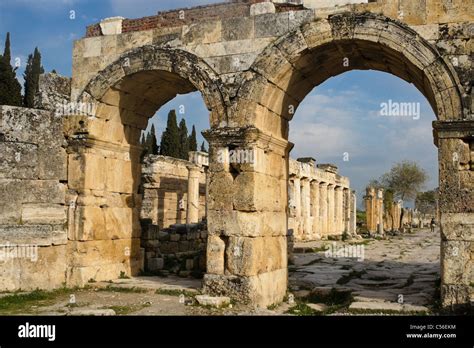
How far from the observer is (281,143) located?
31.5 feet

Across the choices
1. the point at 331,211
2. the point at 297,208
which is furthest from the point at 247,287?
the point at 331,211

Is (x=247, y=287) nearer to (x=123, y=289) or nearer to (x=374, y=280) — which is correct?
(x=123, y=289)

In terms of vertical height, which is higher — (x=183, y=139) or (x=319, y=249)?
(x=183, y=139)

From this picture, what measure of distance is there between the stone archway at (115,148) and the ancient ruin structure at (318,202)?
1280 cm

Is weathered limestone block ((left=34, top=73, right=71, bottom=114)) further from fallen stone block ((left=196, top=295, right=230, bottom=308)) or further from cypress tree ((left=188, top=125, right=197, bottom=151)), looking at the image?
cypress tree ((left=188, top=125, right=197, bottom=151))

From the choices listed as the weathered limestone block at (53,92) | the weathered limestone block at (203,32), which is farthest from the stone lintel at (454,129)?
the weathered limestone block at (53,92)

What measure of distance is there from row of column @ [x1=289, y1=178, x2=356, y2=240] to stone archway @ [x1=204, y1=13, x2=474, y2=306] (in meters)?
15.1

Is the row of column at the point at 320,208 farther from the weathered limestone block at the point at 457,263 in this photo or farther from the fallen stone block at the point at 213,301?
the weathered limestone block at the point at 457,263

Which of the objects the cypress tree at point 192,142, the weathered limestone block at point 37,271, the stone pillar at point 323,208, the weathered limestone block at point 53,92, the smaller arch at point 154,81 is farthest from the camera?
the cypress tree at point 192,142

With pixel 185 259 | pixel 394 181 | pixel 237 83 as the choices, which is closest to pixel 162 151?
pixel 185 259

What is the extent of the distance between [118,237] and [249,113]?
3849mm

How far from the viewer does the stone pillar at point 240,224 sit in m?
8.39

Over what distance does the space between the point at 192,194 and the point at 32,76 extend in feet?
62.4

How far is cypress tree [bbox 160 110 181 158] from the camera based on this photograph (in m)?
36.4
